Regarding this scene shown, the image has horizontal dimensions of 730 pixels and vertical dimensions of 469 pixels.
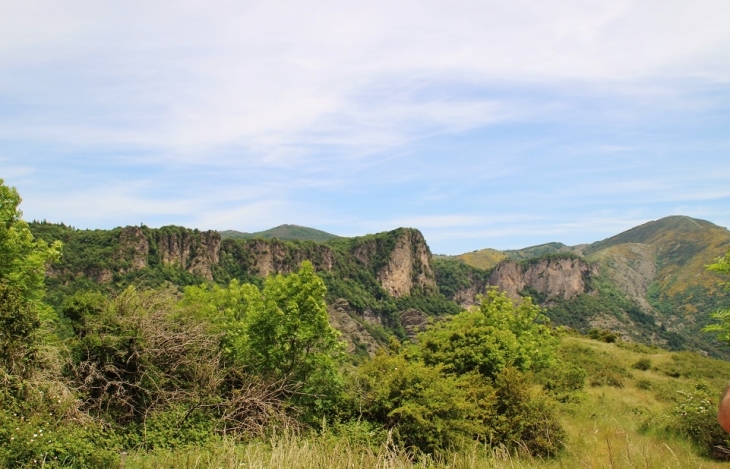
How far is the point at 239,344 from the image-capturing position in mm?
18484

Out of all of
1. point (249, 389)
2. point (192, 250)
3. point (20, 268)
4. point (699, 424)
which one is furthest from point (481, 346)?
point (192, 250)

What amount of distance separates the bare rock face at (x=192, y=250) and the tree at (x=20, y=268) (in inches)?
4175

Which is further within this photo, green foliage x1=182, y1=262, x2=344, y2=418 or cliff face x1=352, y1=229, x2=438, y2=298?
cliff face x1=352, y1=229, x2=438, y2=298

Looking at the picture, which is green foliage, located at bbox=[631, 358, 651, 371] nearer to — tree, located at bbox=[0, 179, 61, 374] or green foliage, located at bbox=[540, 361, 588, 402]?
green foliage, located at bbox=[540, 361, 588, 402]

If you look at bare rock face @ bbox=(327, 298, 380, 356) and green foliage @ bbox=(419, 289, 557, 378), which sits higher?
green foliage @ bbox=(419, 289, 557, 378)

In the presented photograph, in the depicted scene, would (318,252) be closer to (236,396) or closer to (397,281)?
(397,281)

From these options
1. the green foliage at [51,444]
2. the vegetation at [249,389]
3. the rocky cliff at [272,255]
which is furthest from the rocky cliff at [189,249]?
the green foliage at [51,444]

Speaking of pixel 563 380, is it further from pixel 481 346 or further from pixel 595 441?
pixel 595 441

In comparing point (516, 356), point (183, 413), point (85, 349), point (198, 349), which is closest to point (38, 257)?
point (85, 349)

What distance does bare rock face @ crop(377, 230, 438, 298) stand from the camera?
185375mm

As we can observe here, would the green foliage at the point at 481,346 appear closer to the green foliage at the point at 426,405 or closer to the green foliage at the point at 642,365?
the green foliage at the point at 426,405

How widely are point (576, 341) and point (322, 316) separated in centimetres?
3481

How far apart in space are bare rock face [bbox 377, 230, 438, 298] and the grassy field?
139m

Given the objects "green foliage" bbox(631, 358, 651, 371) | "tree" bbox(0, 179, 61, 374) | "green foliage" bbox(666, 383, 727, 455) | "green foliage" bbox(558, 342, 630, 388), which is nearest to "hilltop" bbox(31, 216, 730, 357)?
"tree" bbox(0, 179, 61, 374)
